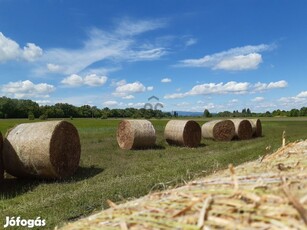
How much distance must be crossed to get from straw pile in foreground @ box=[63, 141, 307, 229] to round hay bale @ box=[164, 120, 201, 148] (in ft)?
63.9

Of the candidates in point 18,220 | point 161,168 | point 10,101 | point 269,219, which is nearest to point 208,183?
point 269,219

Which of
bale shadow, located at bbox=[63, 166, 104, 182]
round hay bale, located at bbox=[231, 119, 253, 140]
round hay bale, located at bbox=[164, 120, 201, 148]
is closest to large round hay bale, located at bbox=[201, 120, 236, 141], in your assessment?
round hay bale, located at bbox=[231, 119, 253, 140]

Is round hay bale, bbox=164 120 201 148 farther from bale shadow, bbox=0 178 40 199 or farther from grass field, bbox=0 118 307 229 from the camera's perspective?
bale shadow, bbox=0 178 40 199

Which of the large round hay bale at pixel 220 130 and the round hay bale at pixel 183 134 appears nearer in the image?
the round hay bale at pixel 183 134

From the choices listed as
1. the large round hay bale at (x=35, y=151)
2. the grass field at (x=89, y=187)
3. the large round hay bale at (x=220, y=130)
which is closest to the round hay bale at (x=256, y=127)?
the large round hay bale at (x=220, y=130)

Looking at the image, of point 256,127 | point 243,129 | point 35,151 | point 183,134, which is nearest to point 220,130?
point 243,129

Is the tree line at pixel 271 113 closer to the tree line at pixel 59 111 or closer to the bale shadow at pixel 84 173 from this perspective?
the tree line at pixel 59 111

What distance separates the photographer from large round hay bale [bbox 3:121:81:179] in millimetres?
10922

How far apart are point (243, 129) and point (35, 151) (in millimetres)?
22077

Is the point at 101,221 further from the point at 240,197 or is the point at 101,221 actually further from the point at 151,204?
the point at 240,197

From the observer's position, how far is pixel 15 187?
1045 cm

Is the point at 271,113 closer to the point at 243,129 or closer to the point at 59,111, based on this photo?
the point at 59,111

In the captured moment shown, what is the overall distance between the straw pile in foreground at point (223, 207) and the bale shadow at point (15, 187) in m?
7.44

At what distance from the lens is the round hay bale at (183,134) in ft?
73.7
